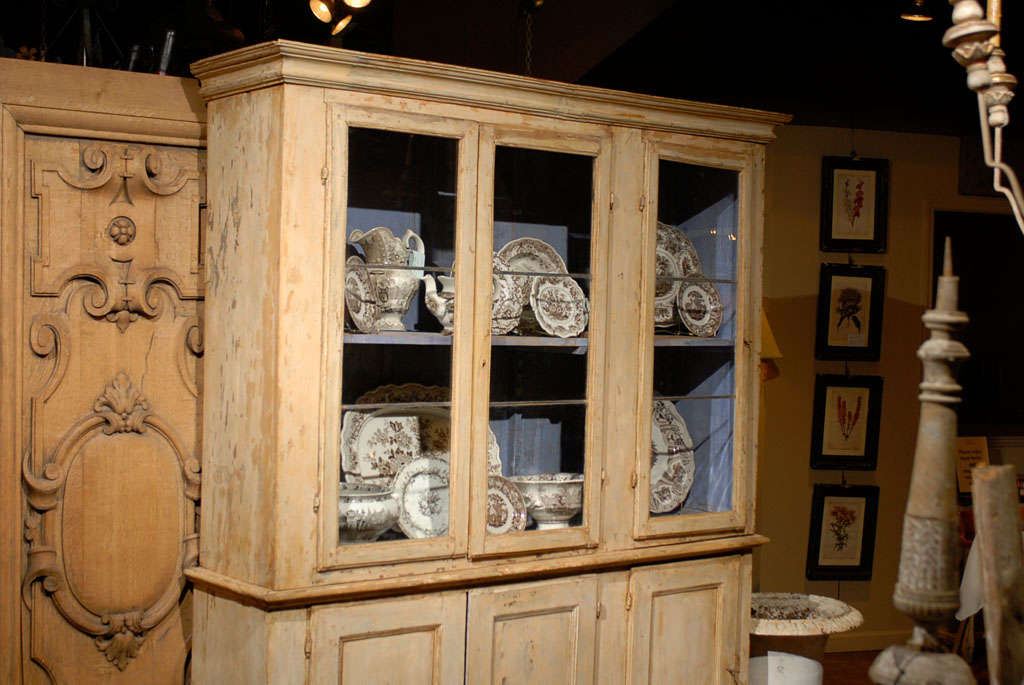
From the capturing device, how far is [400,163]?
2598 mm

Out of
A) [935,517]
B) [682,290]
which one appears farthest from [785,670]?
[935,517]

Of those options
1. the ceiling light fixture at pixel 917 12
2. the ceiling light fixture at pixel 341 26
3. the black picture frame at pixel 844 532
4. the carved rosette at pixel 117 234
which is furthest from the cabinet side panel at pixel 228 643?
the black picture frame at pixel 844 532

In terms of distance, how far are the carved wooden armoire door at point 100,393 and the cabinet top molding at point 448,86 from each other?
34 cm

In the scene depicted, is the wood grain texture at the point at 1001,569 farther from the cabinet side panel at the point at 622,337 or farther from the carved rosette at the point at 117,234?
the carved rosette at the point at 117,234

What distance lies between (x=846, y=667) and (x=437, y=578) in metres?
2.97

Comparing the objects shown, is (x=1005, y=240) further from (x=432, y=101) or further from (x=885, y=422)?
(x=432, y=101)

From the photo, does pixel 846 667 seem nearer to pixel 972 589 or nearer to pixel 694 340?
pixel 972 589

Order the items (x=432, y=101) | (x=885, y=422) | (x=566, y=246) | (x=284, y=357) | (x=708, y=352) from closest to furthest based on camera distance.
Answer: (x=284, y=357), (x=432, y=101), (x=566, y=246), (x=708, y=352), (x=885, y=422)

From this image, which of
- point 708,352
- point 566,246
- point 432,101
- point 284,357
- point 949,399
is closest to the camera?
point 949,399

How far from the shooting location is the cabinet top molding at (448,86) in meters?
2.42

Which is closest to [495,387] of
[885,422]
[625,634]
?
[625,634]

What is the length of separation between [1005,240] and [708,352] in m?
3.10

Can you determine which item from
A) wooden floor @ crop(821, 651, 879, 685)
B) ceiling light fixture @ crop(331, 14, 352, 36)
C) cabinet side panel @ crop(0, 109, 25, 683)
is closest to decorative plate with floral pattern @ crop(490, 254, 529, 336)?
cabinet side panel @ crop(0, 109, 25, 683)

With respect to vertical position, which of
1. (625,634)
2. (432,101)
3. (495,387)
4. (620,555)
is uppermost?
(432,101)
